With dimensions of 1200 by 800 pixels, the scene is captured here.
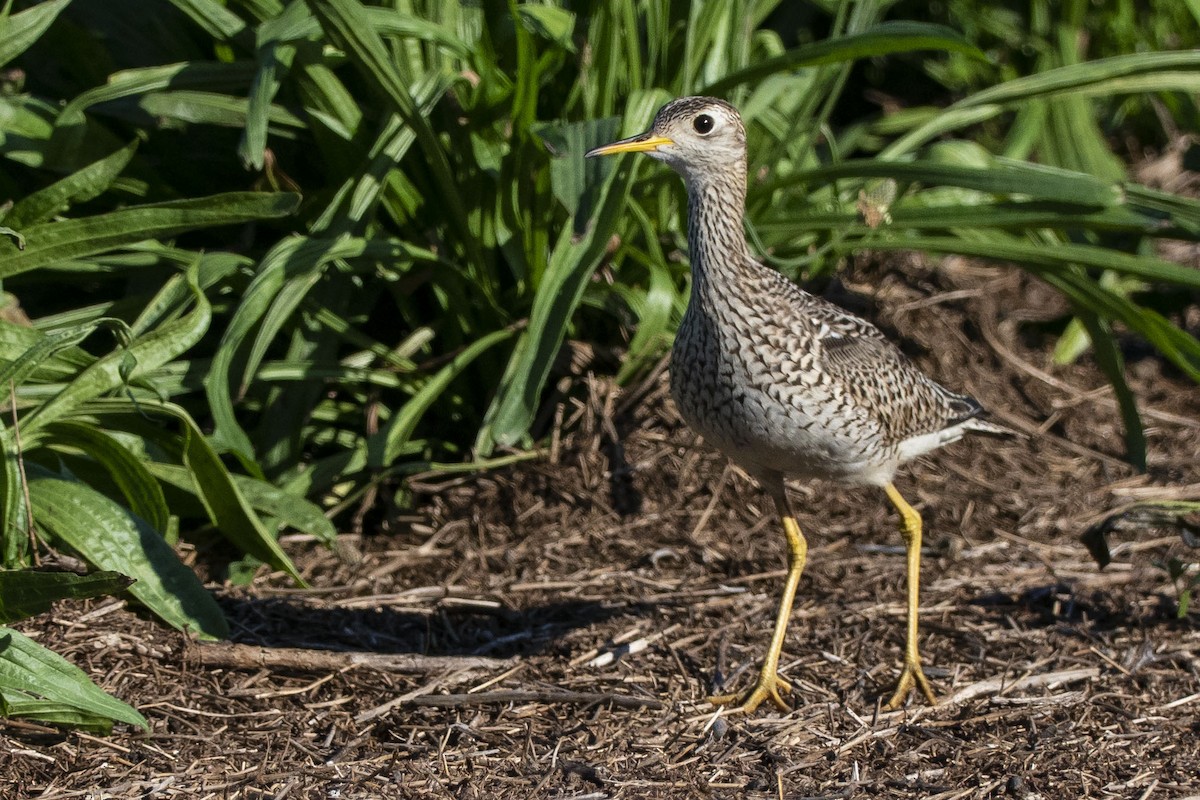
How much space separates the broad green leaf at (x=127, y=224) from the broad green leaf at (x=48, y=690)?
147cm

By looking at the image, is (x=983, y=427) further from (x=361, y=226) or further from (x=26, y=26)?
(x=26, y=26)

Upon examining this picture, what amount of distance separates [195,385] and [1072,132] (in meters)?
4.86

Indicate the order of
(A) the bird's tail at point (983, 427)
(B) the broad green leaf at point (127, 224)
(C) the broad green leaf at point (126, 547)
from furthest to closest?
(A) the bird's tail at point (983, 427)
(B) the broad green leaf at point (127, 224)
(C) the broad green leaf at point (126, 547)

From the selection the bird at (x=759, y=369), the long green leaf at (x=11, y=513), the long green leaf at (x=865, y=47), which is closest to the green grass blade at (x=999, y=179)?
the long green leaf at (x=865, y=47)

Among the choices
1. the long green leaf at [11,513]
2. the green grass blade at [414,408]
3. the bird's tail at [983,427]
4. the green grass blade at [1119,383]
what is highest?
the green grass blade at [1119,383]

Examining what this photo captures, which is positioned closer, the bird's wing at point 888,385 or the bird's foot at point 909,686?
the bird's foot at point 909,686

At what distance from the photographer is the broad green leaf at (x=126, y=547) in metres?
4.12

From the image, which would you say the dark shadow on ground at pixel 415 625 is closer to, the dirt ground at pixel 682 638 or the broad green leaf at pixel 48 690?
the dirt ground at pixel 682 638

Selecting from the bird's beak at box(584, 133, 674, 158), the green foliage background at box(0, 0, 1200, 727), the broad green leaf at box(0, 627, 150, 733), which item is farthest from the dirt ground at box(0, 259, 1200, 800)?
the bird's beak at box(584, 133, 674, 158)

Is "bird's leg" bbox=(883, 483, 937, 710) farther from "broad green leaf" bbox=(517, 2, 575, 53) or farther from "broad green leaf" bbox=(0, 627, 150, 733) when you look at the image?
"broad green leaf" bbox=(0, 627, 150, 733)

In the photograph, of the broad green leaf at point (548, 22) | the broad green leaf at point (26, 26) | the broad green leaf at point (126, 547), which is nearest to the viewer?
the broad green leaf at point (126, 547)

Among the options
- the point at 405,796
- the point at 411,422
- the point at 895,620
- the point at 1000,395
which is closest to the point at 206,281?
the point at 411,422

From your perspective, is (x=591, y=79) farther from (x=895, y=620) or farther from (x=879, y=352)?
(x=895, y=620)

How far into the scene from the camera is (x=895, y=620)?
15.5 feet
